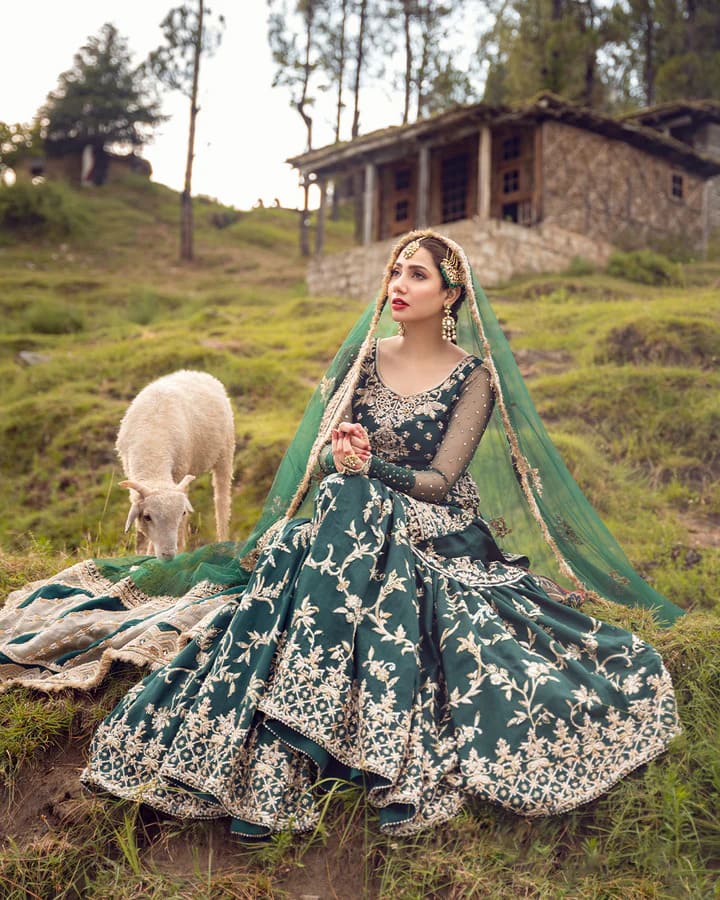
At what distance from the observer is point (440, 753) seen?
2668 mm

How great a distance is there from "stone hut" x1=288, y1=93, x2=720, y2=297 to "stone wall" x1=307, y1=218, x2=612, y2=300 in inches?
1.1

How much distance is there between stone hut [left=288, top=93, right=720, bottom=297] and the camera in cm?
1753

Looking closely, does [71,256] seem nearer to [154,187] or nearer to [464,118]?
[154,187]

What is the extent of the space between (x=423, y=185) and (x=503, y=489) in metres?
16.3

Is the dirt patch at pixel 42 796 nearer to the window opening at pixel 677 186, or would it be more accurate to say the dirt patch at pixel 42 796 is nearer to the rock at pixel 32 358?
the rock at pixel 32 358

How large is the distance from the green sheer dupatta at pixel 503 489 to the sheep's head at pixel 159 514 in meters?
1.16

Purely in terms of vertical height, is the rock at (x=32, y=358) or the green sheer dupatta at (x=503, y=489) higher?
the rock at (x=32, y=358)

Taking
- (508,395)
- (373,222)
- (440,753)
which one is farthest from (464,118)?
(440,753)

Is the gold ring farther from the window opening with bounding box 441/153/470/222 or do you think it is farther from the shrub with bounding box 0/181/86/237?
the shrub with bounding box 0/181/86/237

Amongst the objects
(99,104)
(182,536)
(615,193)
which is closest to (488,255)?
(615,193)

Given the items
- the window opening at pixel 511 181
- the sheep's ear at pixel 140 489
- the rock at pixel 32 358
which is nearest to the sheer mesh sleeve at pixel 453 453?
the sheep's ear at pixel 140 489

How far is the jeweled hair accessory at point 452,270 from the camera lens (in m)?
3.68

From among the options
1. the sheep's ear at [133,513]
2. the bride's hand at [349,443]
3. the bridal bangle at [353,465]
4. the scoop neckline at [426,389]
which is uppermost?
the scoop neckline at [426,389]

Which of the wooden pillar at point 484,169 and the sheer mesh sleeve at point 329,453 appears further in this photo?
the wooden pillar at point 484,169
